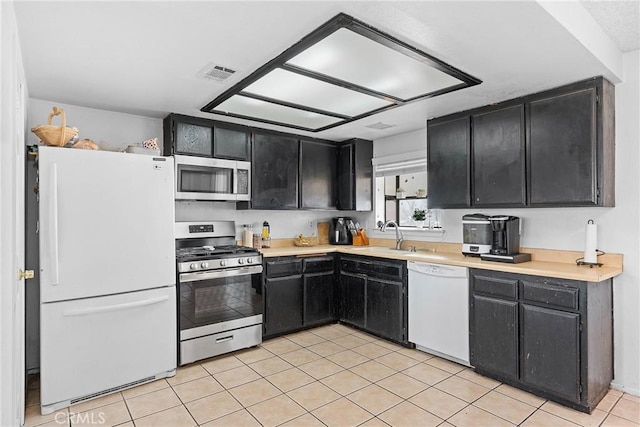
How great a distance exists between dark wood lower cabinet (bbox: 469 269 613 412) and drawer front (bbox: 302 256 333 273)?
1.70m

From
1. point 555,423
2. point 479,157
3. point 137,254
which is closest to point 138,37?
point 137,254

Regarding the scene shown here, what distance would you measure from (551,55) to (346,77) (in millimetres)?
1313

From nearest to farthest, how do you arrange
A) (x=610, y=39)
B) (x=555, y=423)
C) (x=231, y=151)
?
(x=555, y=423), (x=610, y=39), (x=231, y=151)

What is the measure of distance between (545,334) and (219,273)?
2659 mm

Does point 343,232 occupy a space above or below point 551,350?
above

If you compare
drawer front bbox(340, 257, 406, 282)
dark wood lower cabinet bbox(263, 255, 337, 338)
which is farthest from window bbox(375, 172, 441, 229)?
dark wood lower cabinet bbox(263, 255, 337, 338)

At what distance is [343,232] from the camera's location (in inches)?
191

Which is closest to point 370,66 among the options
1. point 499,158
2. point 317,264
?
point 499,158

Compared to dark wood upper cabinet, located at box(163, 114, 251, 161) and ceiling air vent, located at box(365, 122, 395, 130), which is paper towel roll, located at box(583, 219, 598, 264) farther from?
dark wood upper cabinet, located at box(163, 114, 251, 161)

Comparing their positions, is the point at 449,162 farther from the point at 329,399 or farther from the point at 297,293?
the point at 329,399

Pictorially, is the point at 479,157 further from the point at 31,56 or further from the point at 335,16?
the point at 31,56

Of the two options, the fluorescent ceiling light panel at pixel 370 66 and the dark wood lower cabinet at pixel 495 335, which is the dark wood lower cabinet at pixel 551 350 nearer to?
the dark wood lower cabinet at pixel 495 335

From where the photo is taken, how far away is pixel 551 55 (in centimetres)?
Result: 233

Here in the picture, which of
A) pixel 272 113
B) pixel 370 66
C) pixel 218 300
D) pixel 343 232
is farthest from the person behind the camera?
pixel 343 232
